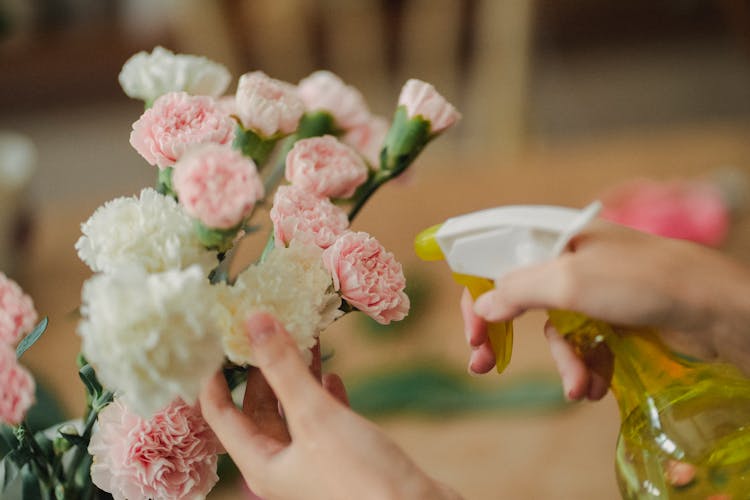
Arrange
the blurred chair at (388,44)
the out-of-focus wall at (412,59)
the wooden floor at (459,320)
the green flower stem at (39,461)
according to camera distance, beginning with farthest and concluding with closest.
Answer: the out-of-focus wall at (412,59) < the blurred chair at (388,44) < the wooden floor at (459,320) < the green flower stem at (39,461)

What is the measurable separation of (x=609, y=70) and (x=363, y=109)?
7.64 ft

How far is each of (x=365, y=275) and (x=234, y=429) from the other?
8 cm

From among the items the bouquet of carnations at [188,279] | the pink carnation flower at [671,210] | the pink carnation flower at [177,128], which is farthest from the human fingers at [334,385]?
the pink carnation flower at [671,210]

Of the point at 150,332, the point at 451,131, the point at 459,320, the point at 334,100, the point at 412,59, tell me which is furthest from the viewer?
the point at 451,131

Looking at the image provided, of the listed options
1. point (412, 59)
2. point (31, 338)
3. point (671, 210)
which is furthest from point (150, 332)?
point (412, 59)

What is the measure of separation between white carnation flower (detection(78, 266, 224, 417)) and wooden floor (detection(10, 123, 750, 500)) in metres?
0.16

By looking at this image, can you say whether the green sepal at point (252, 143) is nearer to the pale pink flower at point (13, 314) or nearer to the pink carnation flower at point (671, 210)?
the pale pink flower at point (13, 314)

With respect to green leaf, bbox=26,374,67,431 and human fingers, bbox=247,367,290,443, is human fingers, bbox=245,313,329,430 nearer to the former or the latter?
human fingers, bbox=247,367,290,443

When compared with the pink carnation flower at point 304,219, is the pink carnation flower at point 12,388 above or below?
below

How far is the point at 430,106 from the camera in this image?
444mm

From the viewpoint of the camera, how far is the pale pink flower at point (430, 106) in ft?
1.45

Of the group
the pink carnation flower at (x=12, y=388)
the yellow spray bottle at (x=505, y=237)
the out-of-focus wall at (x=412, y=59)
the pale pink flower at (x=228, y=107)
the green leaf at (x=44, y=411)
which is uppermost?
the pale pink flower at (x=228, y=107)

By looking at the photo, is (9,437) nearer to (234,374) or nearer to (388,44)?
(234,374)

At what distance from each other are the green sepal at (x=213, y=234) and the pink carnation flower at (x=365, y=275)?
0.15 ft
